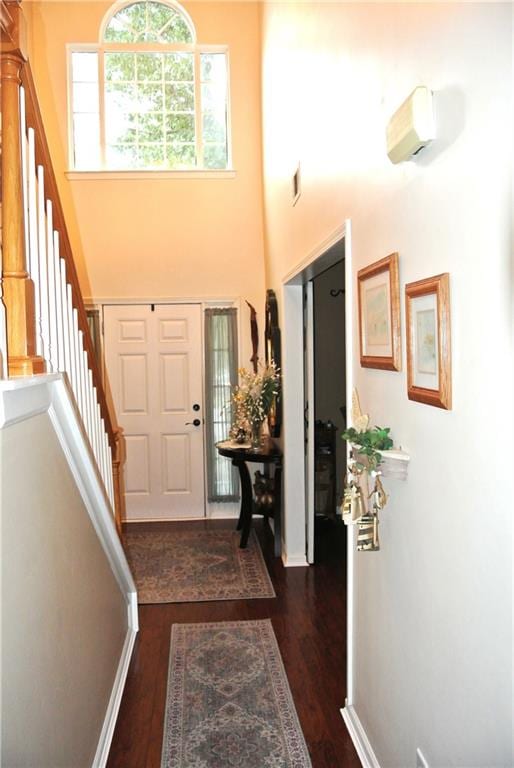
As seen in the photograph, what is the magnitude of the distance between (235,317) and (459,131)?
13.6 ft

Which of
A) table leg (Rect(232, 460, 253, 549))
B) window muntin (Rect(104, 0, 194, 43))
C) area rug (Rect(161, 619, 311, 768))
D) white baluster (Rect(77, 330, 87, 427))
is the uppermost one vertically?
window muntin (Rect(104, 0, 194, 43))

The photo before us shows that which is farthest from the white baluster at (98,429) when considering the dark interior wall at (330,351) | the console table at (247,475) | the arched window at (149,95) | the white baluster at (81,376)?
the arched window at (149,95)

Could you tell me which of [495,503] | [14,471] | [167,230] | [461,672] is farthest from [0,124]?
[167,230]

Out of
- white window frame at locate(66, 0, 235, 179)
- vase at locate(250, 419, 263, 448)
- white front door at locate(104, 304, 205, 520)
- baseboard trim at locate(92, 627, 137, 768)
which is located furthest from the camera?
white front door at locate(104, 304, 205, 520)

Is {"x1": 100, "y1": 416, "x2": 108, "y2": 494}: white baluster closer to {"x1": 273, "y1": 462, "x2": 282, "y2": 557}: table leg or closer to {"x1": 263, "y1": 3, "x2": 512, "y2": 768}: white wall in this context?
{"x1": 263, "y1": 3, "x2": 512, "y2": 768}: white wall

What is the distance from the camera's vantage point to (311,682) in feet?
8.83

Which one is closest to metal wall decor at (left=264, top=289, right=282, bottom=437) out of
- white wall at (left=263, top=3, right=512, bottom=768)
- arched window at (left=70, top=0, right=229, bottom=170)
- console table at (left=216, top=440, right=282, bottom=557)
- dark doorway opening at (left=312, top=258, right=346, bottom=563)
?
console table at (left=216, top=440, right=282, bottom=557)

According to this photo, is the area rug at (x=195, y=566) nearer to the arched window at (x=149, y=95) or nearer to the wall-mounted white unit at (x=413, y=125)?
the wall-mounted white unit at (x=413, y=125)

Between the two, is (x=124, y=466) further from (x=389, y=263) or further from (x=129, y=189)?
(x=389, y=263)

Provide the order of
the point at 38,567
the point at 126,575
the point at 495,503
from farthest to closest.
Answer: the point at 126,575 < the point at 38,567 < the point at 495,503

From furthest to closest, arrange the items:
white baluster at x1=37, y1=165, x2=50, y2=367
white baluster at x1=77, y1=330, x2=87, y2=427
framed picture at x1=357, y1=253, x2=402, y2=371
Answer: white baluster at x1=77, y1=330, x2=87, y2=427 < white baluster at x1=37, y1=165, x2=50, y2=367 < framed picture at x1=357, y1=253, x2=402, y2=371

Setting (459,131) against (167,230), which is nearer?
(459,131)

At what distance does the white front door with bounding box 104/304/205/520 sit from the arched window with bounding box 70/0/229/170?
1.43m

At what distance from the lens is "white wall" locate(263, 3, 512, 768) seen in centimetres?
115
